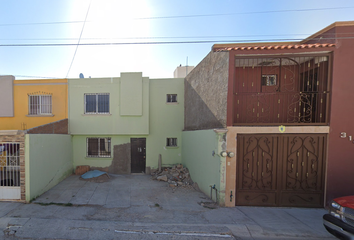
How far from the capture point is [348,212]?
366 centimetres

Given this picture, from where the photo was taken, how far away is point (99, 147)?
32.8ft

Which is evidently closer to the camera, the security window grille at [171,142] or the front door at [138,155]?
the front door at [138,155]

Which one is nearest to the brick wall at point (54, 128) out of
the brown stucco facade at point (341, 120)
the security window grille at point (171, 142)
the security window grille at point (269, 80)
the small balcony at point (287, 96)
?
the security window grille at point (171, 142)

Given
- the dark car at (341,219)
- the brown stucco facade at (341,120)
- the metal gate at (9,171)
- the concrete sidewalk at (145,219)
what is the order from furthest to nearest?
the metal gate at (9,171) → the brown stucco facade at (341,120) → the concrete sidewalk at (145,219) → the dark car at (341,219)

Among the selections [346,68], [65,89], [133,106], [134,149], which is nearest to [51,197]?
[134,149]

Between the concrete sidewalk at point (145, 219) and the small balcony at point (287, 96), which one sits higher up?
the small balcony at point (287, 96)

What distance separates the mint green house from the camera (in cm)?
966

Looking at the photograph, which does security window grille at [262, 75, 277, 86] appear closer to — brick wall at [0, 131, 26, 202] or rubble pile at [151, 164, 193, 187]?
rubble pile at [151, 164, 193, 187]

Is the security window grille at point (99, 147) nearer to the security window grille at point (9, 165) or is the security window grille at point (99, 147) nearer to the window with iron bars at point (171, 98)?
the security window grille at point (9, 165)

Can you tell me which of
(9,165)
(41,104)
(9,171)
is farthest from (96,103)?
(9,171)

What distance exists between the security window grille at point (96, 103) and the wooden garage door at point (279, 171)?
8064 mm

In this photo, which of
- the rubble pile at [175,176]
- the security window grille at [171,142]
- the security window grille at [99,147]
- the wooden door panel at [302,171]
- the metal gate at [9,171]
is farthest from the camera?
the security window grille at [171,142]

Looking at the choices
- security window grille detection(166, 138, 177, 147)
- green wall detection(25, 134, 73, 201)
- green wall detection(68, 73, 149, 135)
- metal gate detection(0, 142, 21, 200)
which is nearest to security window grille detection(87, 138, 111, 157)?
green wall detection(68, 73, 149, 135)

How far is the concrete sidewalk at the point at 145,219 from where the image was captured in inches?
157
